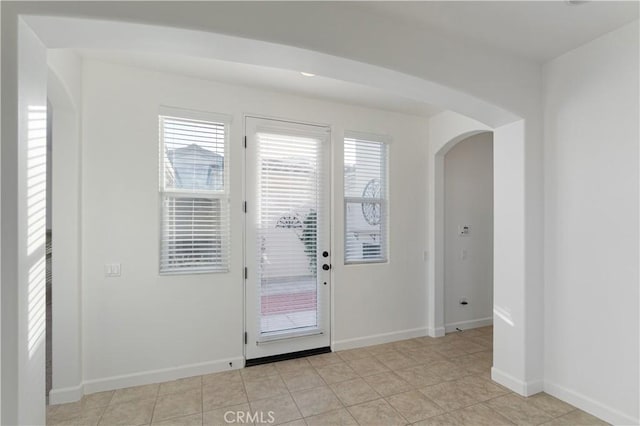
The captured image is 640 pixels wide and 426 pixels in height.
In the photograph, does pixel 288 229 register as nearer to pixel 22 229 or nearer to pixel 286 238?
pixel 286 238

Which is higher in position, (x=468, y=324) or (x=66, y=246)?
(x=66, y=246)

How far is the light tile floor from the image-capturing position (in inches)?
93.0

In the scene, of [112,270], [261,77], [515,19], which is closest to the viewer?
[515,19]

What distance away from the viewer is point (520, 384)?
8.83ft

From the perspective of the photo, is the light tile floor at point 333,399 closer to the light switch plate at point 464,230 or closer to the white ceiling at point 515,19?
the light switch plate at point 464,230

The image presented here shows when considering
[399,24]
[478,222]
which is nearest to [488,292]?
[478,222]

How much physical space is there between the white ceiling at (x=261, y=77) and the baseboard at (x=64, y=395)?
271 centimetres

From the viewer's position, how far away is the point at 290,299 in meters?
3.44

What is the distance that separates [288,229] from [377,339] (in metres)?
1.74

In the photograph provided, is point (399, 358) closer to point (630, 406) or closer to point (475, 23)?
point (630, 406)

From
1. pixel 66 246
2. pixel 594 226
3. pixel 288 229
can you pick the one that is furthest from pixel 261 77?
pixel 594 226

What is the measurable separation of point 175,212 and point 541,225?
3299 mm

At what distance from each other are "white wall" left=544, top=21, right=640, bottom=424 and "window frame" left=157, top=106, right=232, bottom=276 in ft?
9.58

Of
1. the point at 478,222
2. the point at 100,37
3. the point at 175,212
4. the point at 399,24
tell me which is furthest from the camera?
the point at 478,222
